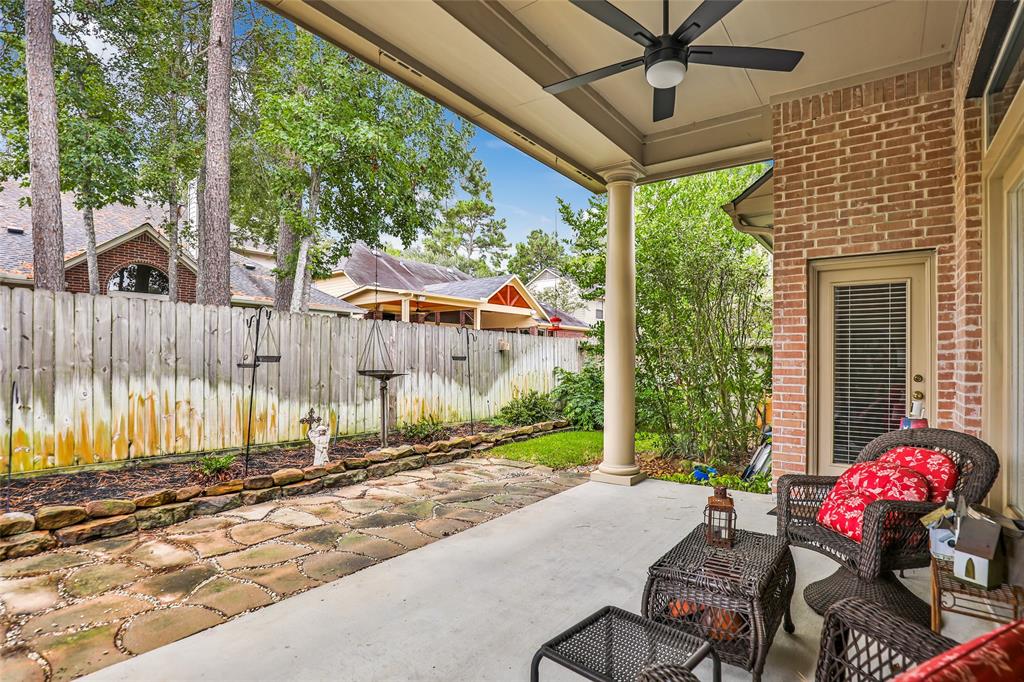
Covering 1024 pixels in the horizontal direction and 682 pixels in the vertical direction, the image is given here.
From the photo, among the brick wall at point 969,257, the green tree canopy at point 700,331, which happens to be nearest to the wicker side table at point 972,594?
the brick wall at point 969,257

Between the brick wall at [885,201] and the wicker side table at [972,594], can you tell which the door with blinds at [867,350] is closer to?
the brick wall at [885,201]

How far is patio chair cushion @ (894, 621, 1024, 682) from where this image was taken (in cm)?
74

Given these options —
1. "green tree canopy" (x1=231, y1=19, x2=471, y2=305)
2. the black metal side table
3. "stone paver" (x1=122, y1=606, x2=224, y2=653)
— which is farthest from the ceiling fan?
"green tree canopy" (x1=231, y1=19, x2=471, y2=305)

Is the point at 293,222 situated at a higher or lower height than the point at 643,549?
higher

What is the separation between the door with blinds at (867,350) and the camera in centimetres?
362

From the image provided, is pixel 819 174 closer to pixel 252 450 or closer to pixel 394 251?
pixel 252 450

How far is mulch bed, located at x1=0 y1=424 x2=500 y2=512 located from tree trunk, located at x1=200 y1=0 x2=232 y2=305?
2.92 m

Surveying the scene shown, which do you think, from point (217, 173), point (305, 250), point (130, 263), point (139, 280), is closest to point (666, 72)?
point (217, 173)

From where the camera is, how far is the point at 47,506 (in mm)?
3402

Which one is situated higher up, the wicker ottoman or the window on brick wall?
the window on brick wall

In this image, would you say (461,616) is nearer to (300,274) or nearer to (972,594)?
(972,594)

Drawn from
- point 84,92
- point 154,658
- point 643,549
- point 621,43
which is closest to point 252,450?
point 154,658

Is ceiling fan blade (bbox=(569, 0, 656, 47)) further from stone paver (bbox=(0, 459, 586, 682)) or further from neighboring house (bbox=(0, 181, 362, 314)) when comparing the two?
neighboring house (bbox=(0, 181, 362, 314))

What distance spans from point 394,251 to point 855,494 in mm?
21133
